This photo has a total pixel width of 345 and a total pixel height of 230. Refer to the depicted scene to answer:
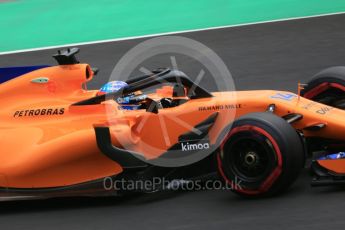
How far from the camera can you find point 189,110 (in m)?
6.02

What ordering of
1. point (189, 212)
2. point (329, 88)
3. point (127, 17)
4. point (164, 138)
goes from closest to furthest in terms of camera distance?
point (189, 212), point (164, 138), point (329, 88), point (127, 17)

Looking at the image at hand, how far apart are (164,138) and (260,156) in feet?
2.87

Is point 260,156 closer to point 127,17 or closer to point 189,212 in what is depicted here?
point 189,212

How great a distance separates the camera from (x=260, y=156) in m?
5.45

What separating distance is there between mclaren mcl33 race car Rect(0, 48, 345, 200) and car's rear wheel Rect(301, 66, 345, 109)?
0.04ft

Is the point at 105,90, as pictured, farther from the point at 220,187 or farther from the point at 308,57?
the point at 308,57

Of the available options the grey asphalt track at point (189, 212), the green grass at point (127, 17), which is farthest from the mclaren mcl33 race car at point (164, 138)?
the green grass at point (127, 17)

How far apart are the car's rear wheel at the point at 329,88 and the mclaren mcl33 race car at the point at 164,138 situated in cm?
1

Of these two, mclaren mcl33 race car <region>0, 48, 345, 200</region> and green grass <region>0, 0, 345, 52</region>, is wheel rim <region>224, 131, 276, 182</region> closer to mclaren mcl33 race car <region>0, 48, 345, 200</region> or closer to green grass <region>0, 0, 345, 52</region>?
mclaren mcl33 race car <region>0, 48, 345, 200</region>

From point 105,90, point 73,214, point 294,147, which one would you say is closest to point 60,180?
point 73,214

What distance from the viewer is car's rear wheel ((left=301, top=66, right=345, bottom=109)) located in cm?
644

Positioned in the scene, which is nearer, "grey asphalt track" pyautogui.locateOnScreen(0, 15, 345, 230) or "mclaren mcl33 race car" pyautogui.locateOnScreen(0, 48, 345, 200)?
"grey asphalt track" pyautogui.locateOnScreen(0, 15, 345, 230)

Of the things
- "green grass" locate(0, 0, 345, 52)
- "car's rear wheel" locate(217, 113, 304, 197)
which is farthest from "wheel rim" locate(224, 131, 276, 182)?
"green grass" locate(0, 0, 345, 52)

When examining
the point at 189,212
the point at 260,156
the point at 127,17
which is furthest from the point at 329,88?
the point at 127,17
